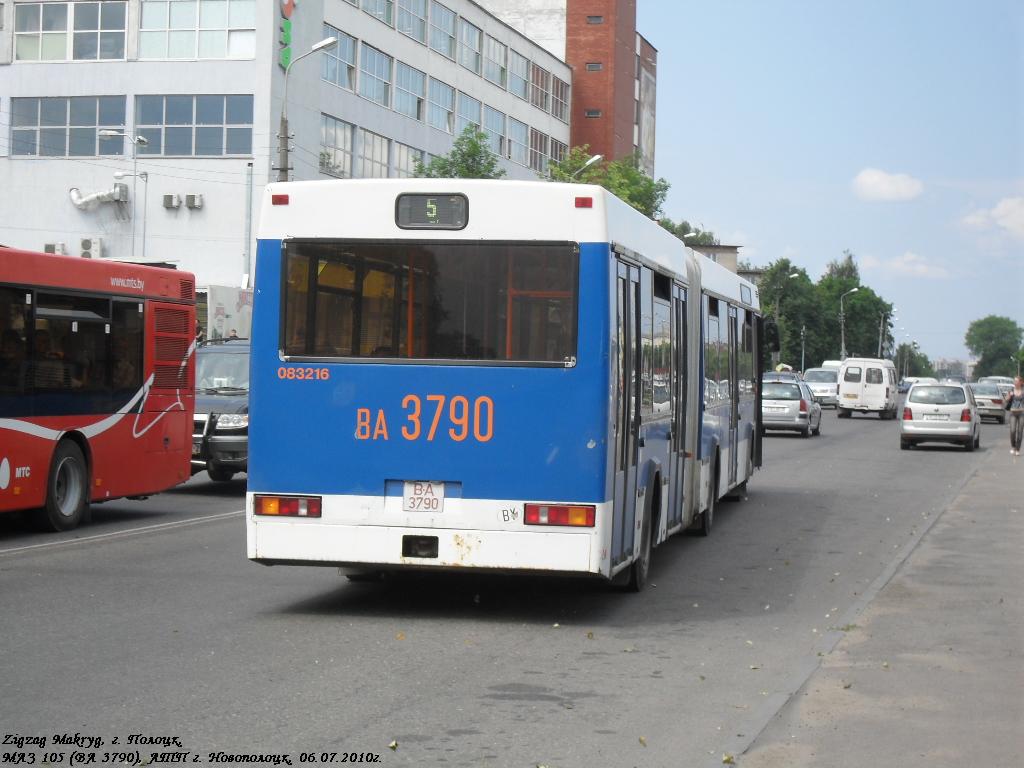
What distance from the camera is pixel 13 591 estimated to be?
1111cm

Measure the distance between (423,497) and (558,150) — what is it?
76511mm

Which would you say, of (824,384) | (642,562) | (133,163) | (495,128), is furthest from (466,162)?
(642,562)

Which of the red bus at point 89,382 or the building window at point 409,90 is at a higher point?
the building window at point 409,90

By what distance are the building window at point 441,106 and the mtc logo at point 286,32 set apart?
14257 millimetres

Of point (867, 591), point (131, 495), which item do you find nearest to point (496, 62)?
point (131, 495)

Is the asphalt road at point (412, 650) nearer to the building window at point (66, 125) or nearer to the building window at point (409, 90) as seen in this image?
the building window at point (66, 125)

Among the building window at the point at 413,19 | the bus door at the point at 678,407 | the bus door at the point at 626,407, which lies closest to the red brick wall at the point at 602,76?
the building window at the point at 413,19

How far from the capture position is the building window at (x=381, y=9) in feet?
197

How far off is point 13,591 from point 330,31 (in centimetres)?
4818

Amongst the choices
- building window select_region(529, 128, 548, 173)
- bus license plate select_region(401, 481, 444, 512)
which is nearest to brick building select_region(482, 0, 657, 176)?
building window select_region(529, 128, 548, 173)

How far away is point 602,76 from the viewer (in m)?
91.6

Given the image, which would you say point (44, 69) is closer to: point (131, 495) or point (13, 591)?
point (131, 495)

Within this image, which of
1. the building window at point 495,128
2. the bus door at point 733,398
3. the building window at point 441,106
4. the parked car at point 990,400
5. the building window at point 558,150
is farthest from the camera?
the building window at point 558,150

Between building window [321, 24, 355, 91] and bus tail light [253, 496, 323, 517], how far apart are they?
1861 inches
